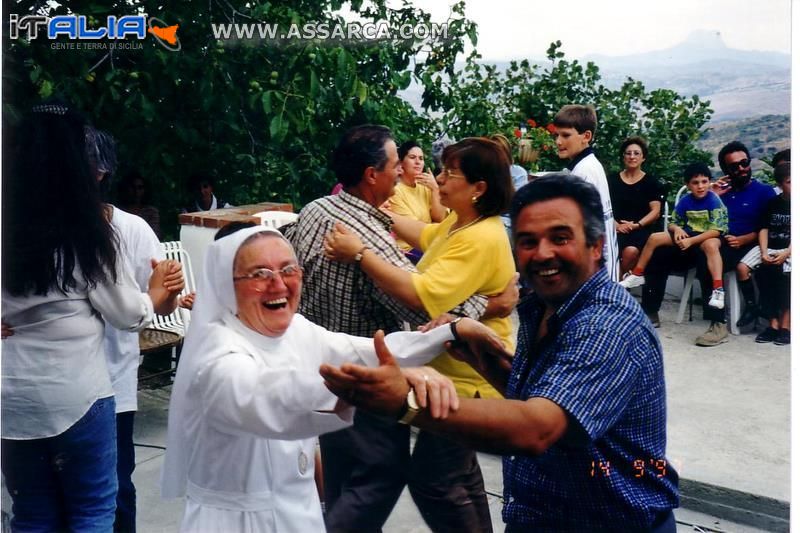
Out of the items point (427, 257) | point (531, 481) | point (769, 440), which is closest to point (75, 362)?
point (427, 257)

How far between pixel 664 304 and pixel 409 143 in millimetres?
1745

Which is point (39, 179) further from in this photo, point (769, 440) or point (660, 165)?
point (660, 165)

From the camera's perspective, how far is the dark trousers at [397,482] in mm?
2408

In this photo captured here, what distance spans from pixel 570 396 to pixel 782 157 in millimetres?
1765

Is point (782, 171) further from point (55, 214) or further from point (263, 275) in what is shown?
point (55, 214)

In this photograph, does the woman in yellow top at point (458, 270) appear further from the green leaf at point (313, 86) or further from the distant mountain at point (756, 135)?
the distant mountain at point (756, 135)

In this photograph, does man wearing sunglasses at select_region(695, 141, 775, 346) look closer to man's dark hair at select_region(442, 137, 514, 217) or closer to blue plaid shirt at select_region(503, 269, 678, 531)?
man's dark hair at select_region(442, 137, 514, 217)

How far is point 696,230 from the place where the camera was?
13.6ft

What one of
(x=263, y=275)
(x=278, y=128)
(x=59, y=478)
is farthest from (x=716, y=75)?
(x=59, y=478)

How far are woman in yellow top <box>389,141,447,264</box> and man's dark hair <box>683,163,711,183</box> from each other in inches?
54.8

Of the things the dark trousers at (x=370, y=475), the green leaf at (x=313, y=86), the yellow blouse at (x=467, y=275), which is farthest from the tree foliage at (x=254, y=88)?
the dark trousers at (x=370, y=475)

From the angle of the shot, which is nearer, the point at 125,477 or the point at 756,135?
the point at 125,477

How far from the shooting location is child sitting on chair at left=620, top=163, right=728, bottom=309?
Answer: 3893mm

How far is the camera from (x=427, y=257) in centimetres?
241
